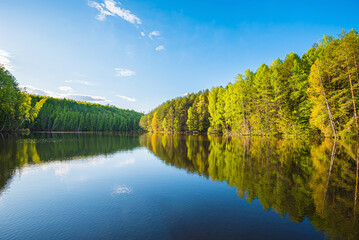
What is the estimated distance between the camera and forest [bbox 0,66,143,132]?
156 ft

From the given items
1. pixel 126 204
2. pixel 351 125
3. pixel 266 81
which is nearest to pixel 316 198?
pixel 126 204

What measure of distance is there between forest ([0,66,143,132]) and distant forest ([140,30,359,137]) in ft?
197

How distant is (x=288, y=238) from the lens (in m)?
4.54

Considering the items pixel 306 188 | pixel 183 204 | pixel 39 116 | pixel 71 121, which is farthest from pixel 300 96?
pixel 71 121

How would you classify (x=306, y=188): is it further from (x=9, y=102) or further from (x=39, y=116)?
(x=39, y=116)

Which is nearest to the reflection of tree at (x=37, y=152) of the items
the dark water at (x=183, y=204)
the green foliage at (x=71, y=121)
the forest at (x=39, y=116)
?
the dark water at (x=183, y=204)

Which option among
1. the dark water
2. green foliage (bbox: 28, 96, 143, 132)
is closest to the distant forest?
the dark water

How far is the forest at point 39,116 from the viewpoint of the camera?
156 feet

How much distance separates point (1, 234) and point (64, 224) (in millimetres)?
1481

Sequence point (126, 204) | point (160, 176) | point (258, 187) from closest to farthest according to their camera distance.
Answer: point (126, 204) → point (258, 187) → point (160, 176)

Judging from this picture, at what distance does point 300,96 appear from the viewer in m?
36.5

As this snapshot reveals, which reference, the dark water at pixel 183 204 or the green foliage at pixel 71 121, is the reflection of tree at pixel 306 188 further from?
the green foliage at pixel 71 121

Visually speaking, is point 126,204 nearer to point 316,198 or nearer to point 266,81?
point 316,198

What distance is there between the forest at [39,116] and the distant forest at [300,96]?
197 ft
